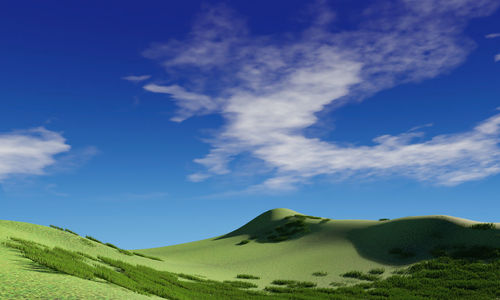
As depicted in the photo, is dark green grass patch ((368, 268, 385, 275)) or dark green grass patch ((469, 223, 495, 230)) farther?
dark green grass patch ((469, 223, 495, 230))

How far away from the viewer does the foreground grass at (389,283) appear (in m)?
21.1

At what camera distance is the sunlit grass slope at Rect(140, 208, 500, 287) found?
34312 millimetres

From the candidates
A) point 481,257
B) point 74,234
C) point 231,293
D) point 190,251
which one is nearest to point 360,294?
point 231,293

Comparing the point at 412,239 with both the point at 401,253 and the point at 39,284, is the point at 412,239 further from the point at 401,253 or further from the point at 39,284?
the point at 39,284

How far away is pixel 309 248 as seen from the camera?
142 feet

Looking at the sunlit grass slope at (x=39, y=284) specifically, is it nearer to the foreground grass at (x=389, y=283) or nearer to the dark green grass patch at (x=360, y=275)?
the foreground grass at (x=389, y=283)

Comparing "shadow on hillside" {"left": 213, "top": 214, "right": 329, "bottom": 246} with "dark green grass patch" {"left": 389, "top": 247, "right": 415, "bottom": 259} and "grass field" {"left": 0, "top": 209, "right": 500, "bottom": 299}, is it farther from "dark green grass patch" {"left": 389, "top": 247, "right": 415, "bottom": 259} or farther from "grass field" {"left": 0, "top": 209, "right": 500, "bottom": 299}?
"dark green grass patch" {"left": 389, "top": 247, "right": 415, "bottom": 259}

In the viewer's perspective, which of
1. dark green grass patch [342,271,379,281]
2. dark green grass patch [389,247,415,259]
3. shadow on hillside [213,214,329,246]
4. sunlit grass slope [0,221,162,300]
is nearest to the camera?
sunlit grass slope [0,221,162,300]

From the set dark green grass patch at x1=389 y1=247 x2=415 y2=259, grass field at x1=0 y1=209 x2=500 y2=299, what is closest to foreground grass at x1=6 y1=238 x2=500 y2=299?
grass field at x1=0 y1=209 x2=500 y2=299

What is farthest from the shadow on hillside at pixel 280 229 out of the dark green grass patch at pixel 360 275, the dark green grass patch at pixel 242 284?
the dark green grass patch at pixel 242 284

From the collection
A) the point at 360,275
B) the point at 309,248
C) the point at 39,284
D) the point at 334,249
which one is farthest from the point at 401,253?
the point at 39,284

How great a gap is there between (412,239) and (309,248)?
11284 millimetres

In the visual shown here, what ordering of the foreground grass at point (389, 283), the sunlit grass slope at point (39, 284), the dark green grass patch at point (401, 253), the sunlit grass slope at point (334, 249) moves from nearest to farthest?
the sunlit grass slope at point (39, 284), the foreground grass at point (389, 283), the sunlit grass slope at point (334, 249), the dark green grass patch at point (401, 253)

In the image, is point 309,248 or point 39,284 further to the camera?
point 309,248
